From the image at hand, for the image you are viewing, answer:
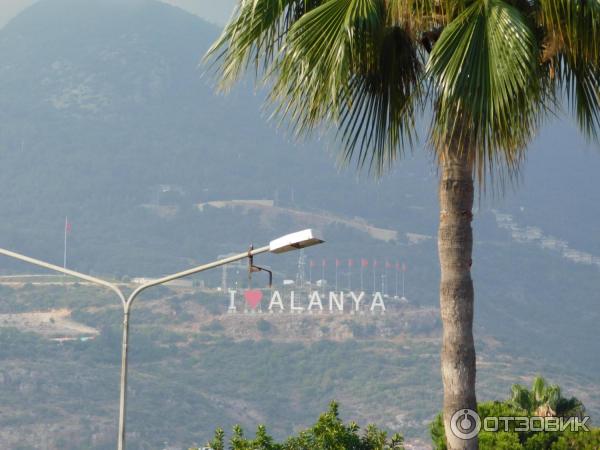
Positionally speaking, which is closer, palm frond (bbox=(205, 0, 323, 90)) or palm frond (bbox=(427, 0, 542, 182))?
palm frond (bbox=(427, 0, 542, 182))

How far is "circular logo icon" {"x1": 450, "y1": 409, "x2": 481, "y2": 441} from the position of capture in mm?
11789

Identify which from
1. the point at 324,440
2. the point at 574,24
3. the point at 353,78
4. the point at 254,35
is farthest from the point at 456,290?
the point at 324,440

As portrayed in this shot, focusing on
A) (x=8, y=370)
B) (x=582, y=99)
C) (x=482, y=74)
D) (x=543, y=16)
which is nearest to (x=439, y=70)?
(x=482, y=74)

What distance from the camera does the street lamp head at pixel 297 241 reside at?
14.1 metres

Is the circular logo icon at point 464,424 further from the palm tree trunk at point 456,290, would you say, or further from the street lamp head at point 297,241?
the street lamp head at point 297,241

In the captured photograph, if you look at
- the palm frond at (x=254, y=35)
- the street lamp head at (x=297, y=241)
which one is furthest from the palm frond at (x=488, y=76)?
the street lamp head at (x=297, y=241)

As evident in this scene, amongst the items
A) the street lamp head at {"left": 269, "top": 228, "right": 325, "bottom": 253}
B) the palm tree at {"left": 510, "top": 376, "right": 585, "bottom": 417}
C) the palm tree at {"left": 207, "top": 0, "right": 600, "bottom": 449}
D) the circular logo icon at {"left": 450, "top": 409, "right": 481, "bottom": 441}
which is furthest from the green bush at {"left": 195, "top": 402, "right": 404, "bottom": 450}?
the palm tree at {"left": 510, "top": 376, "right": 585, "bottom": 417}

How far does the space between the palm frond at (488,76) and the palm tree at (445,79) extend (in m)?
0.01

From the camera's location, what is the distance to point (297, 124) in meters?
12.6

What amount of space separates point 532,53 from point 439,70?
79 cm

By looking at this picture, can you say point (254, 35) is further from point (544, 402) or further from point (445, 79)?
point (544, 402)

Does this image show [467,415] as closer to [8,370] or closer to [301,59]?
[301,59]

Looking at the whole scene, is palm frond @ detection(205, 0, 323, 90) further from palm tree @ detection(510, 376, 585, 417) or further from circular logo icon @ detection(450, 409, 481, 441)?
Result: palm tree @ detection(510, 376, 585, 417)

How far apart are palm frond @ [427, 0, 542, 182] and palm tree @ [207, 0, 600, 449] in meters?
0.01
